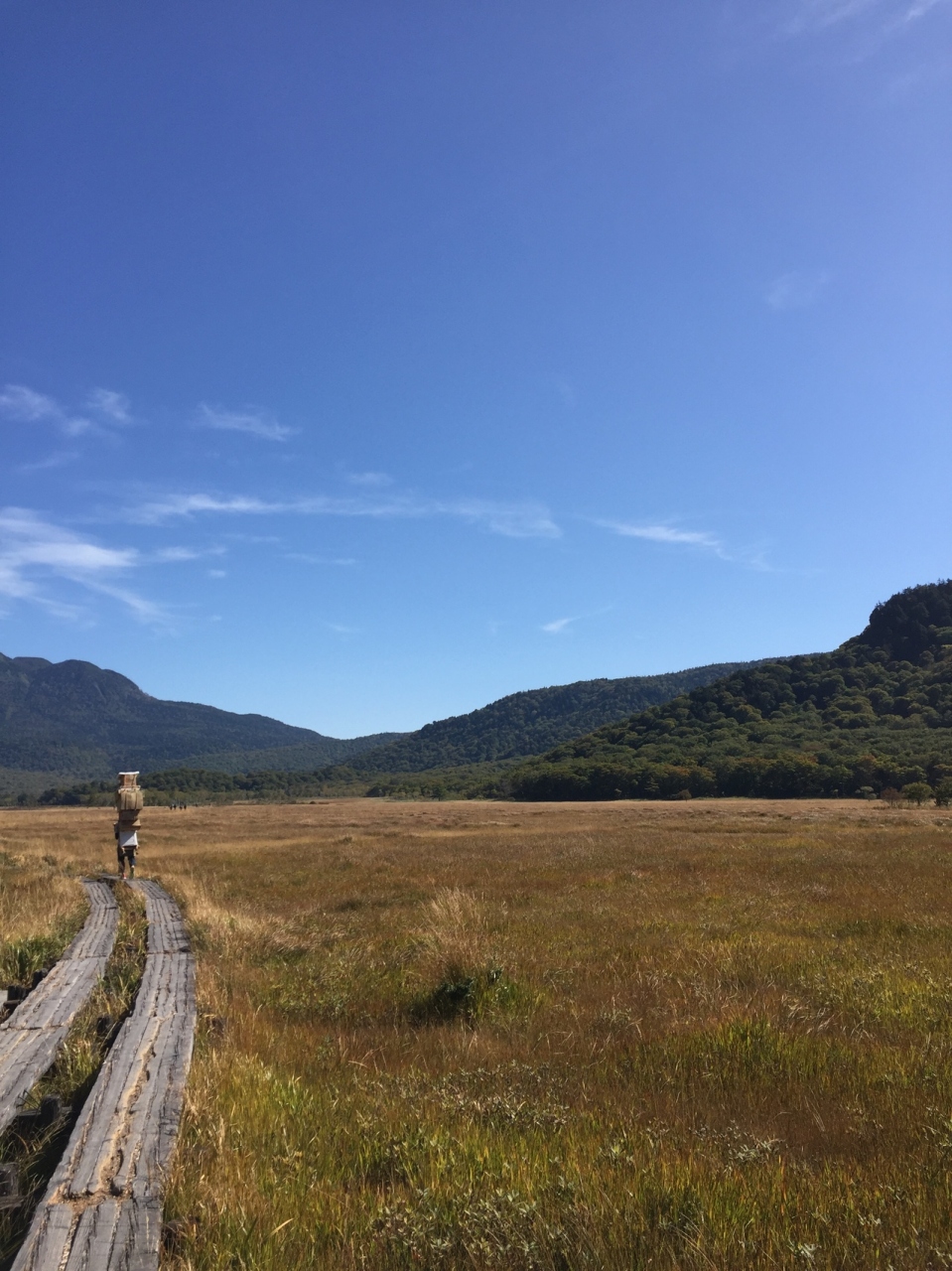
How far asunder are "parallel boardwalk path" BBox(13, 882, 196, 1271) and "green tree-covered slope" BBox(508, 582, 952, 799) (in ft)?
298

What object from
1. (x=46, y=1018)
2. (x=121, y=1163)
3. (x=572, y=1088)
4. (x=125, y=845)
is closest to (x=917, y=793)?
(x=125, y=845)

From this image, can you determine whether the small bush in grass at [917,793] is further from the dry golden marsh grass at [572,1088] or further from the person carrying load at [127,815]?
the person carrying load at [127,815]

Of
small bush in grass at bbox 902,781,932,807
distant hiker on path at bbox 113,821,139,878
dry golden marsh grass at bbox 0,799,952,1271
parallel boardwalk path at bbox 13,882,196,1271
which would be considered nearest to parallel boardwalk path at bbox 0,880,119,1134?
parallel boardwalk path at bbox 13,882,196,1271

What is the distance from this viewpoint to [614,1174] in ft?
12.5

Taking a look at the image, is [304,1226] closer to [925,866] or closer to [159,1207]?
[159,1207]

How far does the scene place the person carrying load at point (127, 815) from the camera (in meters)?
18.9

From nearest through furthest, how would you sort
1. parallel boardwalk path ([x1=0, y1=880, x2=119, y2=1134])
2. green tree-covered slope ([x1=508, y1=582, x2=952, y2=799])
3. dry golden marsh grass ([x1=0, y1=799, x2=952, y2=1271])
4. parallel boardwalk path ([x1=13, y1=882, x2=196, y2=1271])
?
parallel boardwalk path ([x1=13, y1=882, x2=196, y2=1271]) < dry golden marsh grass ([x1=0, y1=799, x2=952, y2=1271]) < parallel boardwalk path ([x1=0, y1=880, x2=119, y2=1134]) < green tree-covered slope ([x1=508, y1=582, x2=952, y2=799])

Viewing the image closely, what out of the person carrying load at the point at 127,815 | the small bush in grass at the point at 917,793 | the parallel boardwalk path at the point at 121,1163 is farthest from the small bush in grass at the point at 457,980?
the small bush in grass at the point at 917,793

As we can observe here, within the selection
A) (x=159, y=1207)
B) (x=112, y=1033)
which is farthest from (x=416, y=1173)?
(x=112, y=1033)

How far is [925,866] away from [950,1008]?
47.2ft

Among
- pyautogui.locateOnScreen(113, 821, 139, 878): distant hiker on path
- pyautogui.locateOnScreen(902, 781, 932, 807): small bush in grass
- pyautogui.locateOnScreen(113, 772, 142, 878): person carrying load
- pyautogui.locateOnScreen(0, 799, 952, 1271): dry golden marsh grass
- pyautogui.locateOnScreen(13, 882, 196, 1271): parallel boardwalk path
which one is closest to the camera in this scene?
pyautogui.locateOnScreen(13, 882, 196, 1271): parallel boardwalk path

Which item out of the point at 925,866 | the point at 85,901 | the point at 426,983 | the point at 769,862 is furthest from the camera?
the point at 769,862

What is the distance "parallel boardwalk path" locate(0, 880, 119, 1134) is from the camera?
5228mm

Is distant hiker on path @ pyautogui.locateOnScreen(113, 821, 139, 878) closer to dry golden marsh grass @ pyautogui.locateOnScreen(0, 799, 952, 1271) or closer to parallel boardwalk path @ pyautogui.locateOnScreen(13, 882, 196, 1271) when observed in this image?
dry golden marsh grass @ pyautogui.locateOnScreen(0, 799, 952, 1271)
